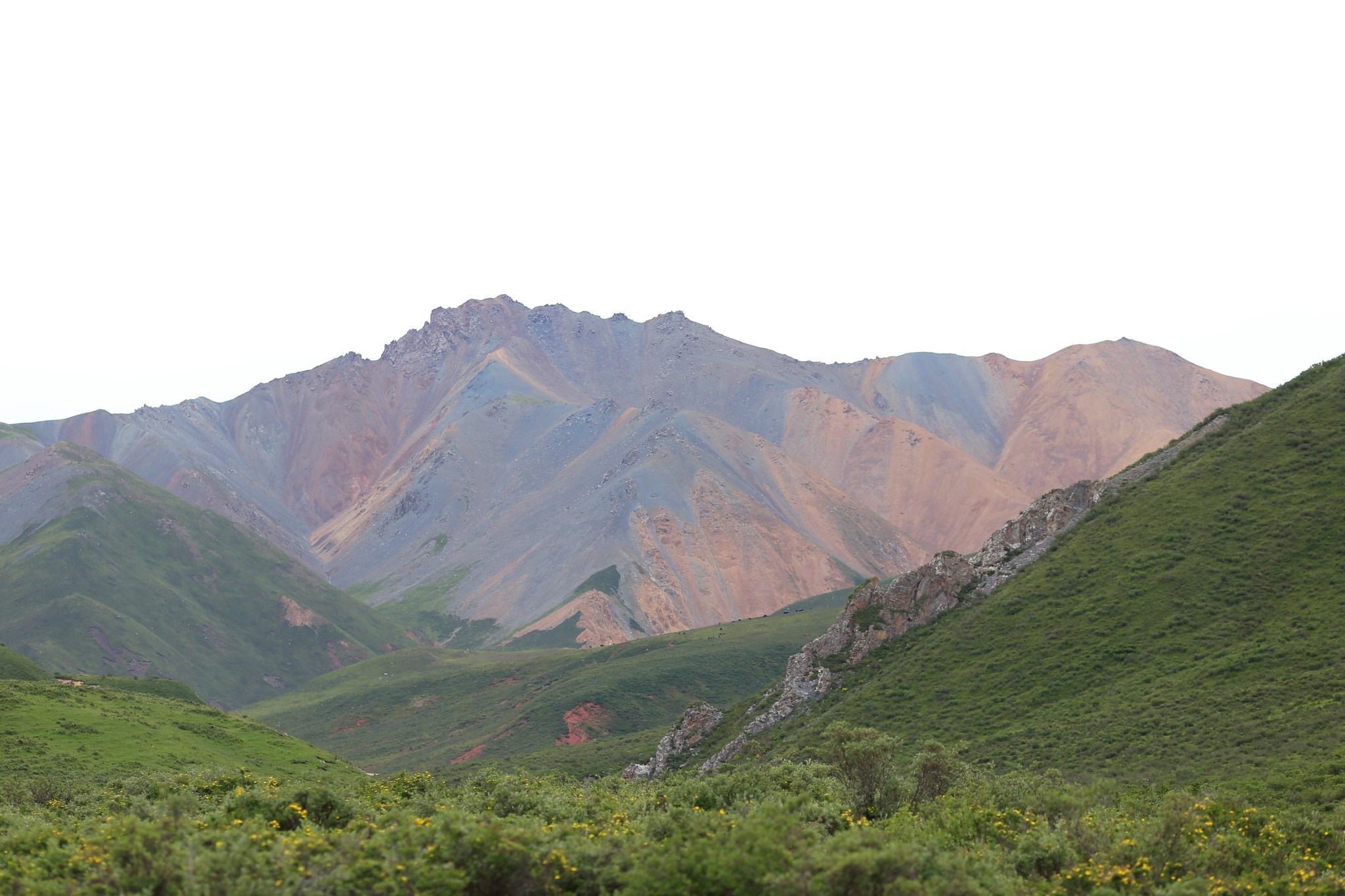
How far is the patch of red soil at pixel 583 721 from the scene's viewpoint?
414 feet

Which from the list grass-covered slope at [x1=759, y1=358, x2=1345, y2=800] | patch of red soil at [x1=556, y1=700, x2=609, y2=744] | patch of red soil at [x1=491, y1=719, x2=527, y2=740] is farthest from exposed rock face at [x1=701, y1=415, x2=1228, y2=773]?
patch of red soil at [x1=491, y1=719, x2=527, y2=740]

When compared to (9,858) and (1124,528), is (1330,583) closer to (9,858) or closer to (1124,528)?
(1124,528)

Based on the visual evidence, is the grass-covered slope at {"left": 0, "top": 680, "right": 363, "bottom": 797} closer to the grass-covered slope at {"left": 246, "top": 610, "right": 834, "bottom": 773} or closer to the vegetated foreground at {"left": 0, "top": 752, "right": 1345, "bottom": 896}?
the vegetated foreground at {"left": 0, "top": 752, "right": 1345, "bottom": 896}

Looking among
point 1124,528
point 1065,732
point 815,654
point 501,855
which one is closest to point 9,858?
point 501,855

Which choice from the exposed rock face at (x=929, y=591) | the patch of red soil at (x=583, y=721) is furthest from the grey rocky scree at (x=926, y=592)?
the patch of red soil at (x=583, y=721)

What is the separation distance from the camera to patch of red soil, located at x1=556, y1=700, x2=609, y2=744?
126 m

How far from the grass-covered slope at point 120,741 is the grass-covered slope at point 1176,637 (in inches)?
1655

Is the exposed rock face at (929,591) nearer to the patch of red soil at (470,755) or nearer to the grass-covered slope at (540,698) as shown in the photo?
the grass-covered slope at (540,698)

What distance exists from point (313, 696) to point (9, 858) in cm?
16037

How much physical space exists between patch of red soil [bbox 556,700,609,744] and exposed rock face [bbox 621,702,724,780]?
3985cm

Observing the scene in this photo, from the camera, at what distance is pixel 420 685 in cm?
16288

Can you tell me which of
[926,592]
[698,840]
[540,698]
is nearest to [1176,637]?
[926,592]

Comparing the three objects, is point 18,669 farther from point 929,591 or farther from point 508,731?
point 929,591

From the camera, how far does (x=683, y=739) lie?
84.5m
